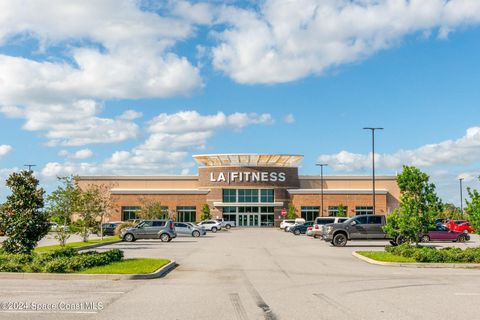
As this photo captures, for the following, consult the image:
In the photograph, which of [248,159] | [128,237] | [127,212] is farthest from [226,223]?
[128,237]

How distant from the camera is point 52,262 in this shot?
676 inches

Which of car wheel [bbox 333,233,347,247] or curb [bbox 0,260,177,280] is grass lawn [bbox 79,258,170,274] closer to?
curb [bbox 0,260,177,280]

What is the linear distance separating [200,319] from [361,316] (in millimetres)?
3109

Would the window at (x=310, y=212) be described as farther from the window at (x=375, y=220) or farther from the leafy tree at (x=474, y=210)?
the leafy tree at (x=474, y=210)

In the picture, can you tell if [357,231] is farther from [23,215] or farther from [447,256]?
[23,215]

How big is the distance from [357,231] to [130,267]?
64.3ft

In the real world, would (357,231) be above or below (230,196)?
below

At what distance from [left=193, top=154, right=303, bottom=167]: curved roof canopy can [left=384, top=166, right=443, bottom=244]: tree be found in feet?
214

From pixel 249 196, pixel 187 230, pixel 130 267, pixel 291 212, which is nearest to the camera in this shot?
pixel 130 267

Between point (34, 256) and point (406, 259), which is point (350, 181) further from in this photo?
point (34, 256)

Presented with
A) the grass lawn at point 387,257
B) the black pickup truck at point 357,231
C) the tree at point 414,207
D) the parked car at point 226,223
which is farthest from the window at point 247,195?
the grass lawn at point 387,257

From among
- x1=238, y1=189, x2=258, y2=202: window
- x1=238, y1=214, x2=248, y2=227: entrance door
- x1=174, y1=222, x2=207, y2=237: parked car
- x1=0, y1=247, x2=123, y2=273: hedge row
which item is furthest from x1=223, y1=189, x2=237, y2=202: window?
x1=0, y1=247, x2=123, y2=273: hedge row

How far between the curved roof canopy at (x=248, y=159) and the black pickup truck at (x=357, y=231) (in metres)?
57.4

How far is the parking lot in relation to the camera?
11.0 metres
